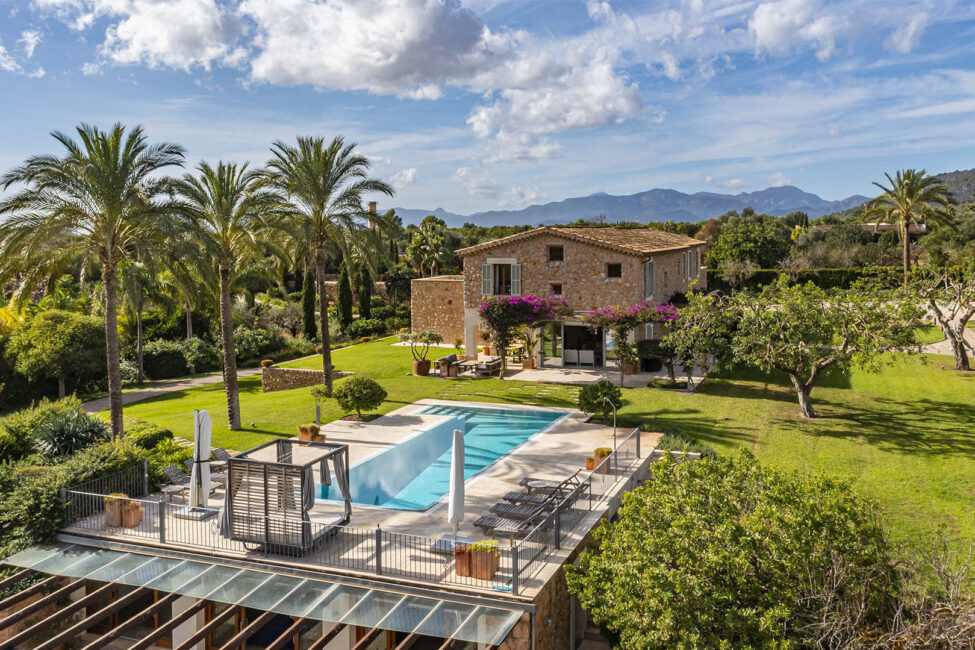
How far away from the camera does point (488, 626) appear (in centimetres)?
1102

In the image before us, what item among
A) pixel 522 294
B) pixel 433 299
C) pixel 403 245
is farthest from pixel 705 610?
pixel 403 245

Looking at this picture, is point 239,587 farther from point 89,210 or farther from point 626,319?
point 626,319

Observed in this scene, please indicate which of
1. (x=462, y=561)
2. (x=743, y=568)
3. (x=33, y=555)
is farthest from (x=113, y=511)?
(x=743, y=568)

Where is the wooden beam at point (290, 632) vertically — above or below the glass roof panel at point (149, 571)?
below

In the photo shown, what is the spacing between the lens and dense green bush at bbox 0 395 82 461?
18.8 meters

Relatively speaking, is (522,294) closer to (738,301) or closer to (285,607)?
(738,301)

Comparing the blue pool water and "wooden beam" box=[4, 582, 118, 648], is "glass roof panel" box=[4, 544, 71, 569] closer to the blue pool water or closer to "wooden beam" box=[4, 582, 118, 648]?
"wooden beam" box=[4, 582, 118, 648]

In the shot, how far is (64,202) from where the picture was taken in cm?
1908

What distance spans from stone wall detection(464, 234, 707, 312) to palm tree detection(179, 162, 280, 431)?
1230 cm

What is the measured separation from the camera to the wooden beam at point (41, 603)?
40.9 ft

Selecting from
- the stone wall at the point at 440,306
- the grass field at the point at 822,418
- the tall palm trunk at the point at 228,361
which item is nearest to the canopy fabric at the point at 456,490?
the grass field at the point at 822,418

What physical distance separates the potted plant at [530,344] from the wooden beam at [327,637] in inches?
873

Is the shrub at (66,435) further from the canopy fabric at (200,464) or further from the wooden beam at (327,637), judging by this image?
the wooden beam at (327,637)

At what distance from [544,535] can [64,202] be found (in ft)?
49.8
